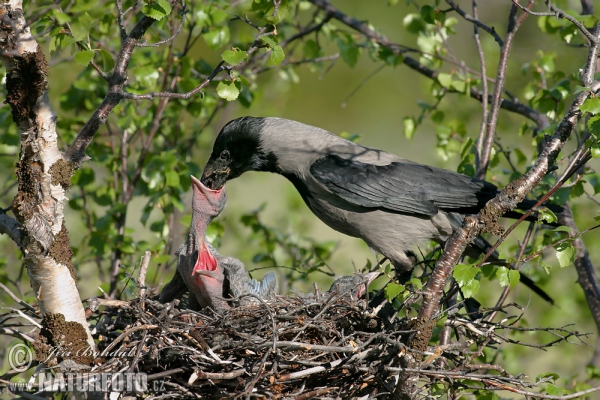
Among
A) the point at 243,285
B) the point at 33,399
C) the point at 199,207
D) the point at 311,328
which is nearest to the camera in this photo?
the point at 33,399

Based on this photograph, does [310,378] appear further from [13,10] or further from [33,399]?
[13,10]

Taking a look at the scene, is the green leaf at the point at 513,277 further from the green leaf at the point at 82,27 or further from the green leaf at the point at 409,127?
the green leaf at the point at 82,27

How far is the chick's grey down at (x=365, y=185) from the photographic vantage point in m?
4.35

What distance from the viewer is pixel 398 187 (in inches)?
175

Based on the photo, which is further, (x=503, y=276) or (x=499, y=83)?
(x=499, y=83)

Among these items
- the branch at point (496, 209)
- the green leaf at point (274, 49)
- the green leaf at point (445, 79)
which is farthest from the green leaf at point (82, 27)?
the green leaf at point (445, 79)

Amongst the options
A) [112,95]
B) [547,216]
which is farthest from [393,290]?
[112,95]

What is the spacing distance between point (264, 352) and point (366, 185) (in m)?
1.52

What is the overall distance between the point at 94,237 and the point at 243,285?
126 cm

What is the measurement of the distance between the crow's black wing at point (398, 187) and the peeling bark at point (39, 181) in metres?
1.85

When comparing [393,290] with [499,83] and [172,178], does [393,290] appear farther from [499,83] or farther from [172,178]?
[172,178]

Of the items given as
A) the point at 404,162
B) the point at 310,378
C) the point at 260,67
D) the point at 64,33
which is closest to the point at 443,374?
the point at 310,378

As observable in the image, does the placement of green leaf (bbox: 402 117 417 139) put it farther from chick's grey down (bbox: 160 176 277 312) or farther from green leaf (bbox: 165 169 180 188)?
green leaf (bbox: 165 169 180 188)

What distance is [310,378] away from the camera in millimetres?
3330
